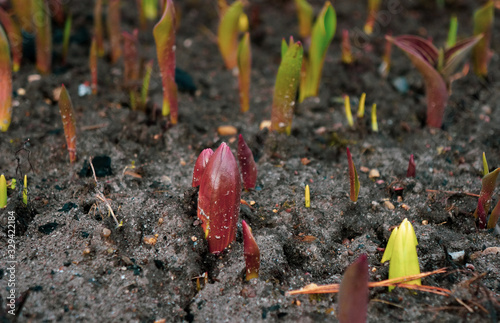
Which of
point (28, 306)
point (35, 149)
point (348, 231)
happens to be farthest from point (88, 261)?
point (348, 231)

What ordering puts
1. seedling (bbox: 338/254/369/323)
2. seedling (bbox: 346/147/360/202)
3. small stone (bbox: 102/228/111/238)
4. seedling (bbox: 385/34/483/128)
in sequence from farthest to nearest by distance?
seedling (bbox: 385/34/483/128)
seedling (bbox: 346/147/360/202)
small stone (bbox: 102/228/111/238)
seedling (bbox: 338/254/369/323)

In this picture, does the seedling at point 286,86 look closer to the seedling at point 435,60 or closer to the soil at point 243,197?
the soil at point 243,197

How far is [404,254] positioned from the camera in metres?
1.43

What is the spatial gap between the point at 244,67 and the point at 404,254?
49.0 inches

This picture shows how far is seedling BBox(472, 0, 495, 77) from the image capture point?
2.46m

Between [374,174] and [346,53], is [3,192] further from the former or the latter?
[346,53]

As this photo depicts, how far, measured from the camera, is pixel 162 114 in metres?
2.32

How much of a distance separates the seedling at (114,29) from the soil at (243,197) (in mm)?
87

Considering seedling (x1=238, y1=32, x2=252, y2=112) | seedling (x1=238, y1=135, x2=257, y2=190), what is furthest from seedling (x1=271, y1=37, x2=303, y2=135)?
seedling (x1=238, y1=135, x2=257, y2=190)

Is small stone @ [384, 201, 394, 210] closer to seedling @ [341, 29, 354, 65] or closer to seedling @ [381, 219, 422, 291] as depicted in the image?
seedling @ [381, 219, 422, 291]

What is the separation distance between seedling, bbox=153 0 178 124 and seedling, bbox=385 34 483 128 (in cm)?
101

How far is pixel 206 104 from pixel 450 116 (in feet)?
4.47

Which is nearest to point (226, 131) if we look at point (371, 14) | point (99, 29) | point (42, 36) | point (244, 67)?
point (244, 67)

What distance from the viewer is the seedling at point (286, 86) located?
1947 millimetres
